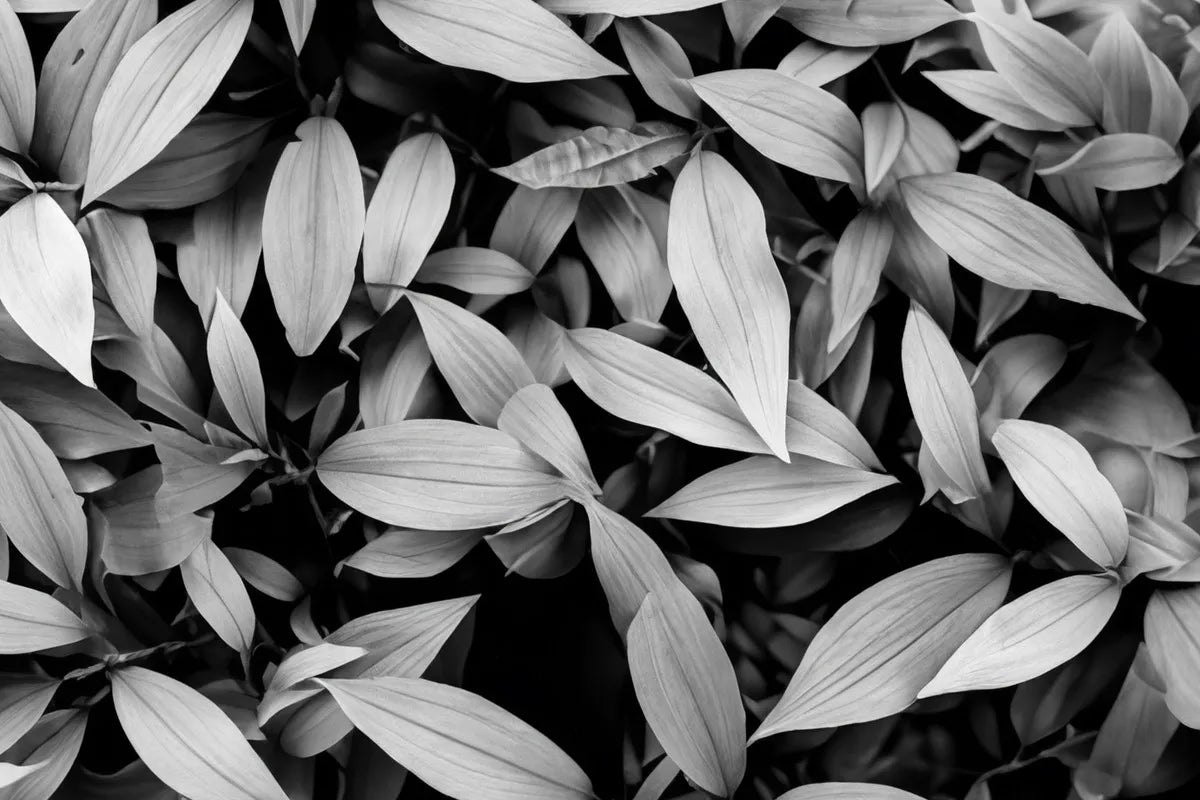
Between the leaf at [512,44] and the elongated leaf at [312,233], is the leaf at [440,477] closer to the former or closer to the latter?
the elongated leaf at [312,233]

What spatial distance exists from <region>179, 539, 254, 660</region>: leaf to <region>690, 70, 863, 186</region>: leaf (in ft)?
1.30

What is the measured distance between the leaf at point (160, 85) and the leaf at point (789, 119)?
27 cm

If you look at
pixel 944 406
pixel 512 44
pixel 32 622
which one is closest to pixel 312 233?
pixel 512 44

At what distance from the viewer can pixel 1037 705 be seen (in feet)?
1.84

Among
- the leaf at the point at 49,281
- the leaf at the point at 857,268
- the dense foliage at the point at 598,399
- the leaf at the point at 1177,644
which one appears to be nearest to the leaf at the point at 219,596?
the dense foliage at the point at 598,399

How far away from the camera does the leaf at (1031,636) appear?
48 cm

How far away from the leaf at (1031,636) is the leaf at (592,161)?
0.32 m

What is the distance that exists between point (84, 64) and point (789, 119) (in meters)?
0.41

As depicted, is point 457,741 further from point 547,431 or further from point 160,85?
point 160,85

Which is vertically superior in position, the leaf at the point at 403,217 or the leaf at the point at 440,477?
the leaf at the point at 403,217

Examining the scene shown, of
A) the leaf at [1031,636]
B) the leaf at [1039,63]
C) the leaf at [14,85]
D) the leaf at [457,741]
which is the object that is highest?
the leaf at [14,85]

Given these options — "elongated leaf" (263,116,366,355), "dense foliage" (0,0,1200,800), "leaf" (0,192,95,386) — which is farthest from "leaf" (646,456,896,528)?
"leaf" (0,192,95,386)

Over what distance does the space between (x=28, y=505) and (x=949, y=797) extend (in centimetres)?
58

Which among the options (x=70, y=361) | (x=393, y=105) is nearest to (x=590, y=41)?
(x=393, y=105)
